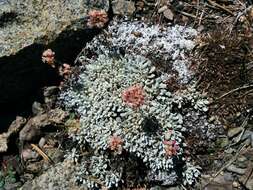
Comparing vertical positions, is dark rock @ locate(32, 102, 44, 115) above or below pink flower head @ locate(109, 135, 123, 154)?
below

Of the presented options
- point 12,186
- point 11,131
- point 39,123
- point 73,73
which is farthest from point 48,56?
point 12,186

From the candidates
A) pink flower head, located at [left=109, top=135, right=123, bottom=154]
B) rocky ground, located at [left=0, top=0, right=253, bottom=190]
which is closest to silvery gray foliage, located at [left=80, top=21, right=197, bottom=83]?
rocky ground, located at [left=0, top=0, right=253, bottom=190]

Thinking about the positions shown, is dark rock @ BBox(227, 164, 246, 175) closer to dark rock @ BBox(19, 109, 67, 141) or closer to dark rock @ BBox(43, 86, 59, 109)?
dark rock @ BBox(19, 109, 67, 141)

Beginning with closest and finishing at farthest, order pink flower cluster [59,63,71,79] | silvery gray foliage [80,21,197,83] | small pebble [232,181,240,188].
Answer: small pebble [232,181,240,188] → silvery gray foliage [80,21,197,83] → pink flower cluster [59,63,71,79]

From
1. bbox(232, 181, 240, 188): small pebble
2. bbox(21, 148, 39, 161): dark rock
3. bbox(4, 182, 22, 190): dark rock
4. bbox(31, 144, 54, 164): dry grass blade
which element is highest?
bbox(232, 181, 240, 188): small pebble

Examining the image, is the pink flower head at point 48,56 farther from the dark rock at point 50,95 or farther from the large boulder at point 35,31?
the dark rock at point 50,95

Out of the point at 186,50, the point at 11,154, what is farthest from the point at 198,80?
the point at 11,154

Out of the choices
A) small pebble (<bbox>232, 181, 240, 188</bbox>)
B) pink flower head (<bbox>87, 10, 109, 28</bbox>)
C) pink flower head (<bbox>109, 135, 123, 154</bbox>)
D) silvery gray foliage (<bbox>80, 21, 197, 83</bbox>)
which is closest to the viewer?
small pebble (<bbox>232, 181, 240, 188</bbox>)

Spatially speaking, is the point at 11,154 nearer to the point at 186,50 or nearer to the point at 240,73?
the point at 186,50
